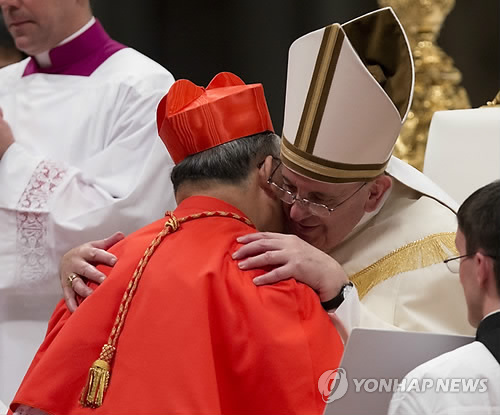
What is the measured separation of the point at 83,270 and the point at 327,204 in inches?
23.9

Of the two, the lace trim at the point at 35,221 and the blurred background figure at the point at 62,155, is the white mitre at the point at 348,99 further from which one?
the lace trim at the point at 35,221

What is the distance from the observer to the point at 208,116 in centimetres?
241

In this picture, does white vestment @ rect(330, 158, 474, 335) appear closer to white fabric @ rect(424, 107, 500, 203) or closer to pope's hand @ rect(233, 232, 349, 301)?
pope's hand @ rect(233, 232, 349, 301)

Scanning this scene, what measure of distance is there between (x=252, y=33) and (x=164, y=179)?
92.5 inches

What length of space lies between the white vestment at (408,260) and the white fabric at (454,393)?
707 mm

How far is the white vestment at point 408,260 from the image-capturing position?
2.65 metres

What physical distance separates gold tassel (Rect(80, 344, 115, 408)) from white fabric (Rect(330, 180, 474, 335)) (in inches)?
26.4

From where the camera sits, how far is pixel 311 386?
6.88 feet

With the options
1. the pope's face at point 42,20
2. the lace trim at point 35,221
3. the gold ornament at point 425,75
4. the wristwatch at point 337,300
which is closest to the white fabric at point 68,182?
the lace trim at point 35,221

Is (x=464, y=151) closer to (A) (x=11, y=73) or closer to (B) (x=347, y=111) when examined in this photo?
(B) (x=347, y=111)

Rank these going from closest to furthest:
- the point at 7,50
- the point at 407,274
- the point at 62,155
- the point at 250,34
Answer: the point at 407,274
the point at 62,155
the point at 7,50
the point at 250,34

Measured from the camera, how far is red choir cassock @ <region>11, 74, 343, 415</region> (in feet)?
6.87

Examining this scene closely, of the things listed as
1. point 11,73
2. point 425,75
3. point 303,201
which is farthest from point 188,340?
point 425,75

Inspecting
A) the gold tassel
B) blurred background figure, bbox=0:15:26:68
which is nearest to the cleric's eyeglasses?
the gold tassel
